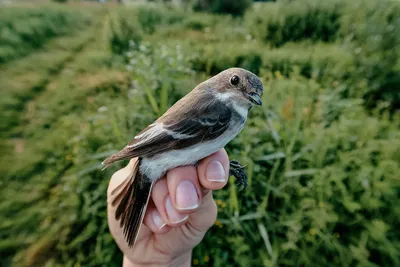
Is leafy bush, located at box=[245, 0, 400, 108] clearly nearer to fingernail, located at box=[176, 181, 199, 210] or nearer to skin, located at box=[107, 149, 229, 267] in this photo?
skin, located at box=[107, 149, 229, 267]

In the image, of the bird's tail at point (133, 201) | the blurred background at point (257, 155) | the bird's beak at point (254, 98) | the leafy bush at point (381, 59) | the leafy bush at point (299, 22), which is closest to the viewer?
the bird's beak at point (254, 98)

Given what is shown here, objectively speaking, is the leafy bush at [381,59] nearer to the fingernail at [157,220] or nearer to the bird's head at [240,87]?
the bird's head at [240,87]

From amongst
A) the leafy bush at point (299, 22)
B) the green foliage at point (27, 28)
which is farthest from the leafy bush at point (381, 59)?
the green foliage at point (27, 28)

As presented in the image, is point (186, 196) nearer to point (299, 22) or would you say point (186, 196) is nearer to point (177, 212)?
point (177, 212)

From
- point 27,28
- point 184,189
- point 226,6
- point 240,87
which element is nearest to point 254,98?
point 240,87

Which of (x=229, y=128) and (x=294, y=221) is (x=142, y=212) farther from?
(x=294, y=221)

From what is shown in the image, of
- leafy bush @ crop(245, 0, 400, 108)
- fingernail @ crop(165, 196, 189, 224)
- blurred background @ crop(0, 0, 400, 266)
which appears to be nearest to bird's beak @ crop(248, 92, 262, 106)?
fingernail @ crop(165, 196, 189, 224)
